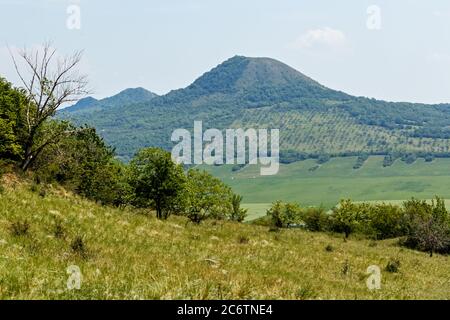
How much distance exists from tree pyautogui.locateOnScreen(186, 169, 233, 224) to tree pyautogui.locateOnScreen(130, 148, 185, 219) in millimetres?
2954

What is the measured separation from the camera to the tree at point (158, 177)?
49.2 metres

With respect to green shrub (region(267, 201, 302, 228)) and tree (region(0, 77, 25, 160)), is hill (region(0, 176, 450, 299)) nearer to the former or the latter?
tree (region(0, 77, 25, 160))

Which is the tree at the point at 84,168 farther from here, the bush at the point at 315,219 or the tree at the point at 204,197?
the bush at the point at 315,219

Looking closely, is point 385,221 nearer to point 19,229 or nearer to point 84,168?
point 84,168

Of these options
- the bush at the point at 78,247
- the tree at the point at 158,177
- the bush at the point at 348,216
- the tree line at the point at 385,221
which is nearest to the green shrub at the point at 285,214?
the tree line at the point at 385,221

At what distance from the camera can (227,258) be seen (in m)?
18.3

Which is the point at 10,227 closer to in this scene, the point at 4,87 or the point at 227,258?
the point at 227,258

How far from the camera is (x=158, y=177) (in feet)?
165

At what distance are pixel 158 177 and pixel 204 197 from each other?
26.8 ft

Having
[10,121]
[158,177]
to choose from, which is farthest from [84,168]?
[10,121]

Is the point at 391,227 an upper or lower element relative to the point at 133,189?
lower

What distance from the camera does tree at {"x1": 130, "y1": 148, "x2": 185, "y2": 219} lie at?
49219mm
